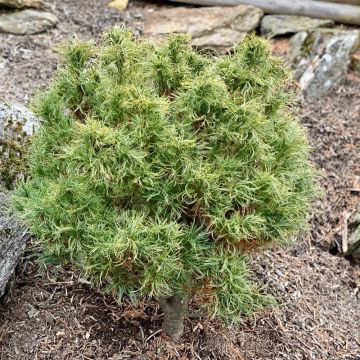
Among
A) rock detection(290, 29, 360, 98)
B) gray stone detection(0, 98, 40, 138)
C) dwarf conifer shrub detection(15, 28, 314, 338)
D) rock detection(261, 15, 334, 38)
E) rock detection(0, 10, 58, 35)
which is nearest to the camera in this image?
dwarf conifer shrub detection(15, 28, 314, 338)

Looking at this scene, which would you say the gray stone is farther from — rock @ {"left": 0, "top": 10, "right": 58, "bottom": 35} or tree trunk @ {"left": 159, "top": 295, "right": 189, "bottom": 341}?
rock @ {"left": 0, "top": 10, "right": 58, "bottom": 35}

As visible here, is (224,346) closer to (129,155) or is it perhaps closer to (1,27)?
(129,155)

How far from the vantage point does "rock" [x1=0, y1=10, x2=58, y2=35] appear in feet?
14.8

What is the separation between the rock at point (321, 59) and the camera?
14.4 ft

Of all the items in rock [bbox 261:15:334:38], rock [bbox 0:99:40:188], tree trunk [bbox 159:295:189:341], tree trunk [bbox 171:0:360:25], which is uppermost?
rock [bbox 0:99:40:188]

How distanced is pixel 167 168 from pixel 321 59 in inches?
118

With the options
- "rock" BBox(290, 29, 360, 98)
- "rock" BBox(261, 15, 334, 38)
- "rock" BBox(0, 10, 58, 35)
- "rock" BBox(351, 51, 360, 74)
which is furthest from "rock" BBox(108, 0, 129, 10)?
"rock" BBox(351, 51, 360, 74)

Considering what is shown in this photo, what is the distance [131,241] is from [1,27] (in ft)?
10.9

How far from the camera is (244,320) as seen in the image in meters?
2.67

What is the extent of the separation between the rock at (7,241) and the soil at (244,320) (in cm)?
13

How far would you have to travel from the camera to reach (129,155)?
174 cm

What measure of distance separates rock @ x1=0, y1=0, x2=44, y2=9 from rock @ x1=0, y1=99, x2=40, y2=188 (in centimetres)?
211

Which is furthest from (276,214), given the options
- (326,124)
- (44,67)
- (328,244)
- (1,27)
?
(1,27)

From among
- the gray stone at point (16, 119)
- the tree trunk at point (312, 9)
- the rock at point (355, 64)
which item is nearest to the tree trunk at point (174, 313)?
the gray stone at point (16, 119)
